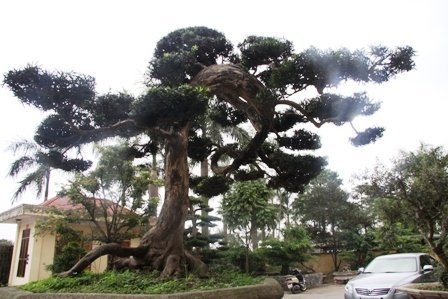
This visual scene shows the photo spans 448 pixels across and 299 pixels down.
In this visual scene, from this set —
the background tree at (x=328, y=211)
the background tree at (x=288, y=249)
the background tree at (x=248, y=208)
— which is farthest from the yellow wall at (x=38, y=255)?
the background tree at (x=328, y=211)

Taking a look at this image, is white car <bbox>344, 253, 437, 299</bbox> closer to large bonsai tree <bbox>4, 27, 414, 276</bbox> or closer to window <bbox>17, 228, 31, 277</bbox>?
large bonsai tree <bbox>4, 27, 414, 276</bbox>

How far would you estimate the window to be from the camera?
13346 millimetres

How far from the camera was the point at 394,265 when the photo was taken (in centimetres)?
873

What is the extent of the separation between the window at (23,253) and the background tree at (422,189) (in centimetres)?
1194

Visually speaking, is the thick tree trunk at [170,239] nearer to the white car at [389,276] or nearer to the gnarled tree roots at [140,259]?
the gnarled tree roots at [140,259]

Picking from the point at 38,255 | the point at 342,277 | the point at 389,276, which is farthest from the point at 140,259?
the point at 342,277

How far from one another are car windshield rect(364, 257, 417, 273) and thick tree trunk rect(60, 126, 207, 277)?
15.4 feet

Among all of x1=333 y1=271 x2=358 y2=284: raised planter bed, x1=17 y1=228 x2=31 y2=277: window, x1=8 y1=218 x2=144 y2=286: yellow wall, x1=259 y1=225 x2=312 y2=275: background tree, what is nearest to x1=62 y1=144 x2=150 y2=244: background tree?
x1=8 y1=218 x2=144 y2=286: yellow wall

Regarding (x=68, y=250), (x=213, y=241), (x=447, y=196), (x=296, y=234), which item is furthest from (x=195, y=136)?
(x=296, y=234)

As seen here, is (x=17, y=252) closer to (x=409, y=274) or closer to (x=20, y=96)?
(x=20, y=96)

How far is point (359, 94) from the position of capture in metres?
5.60

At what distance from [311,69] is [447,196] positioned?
3.03m

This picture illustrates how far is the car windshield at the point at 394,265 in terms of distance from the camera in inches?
332

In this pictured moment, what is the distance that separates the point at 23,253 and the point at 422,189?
13.3 m
